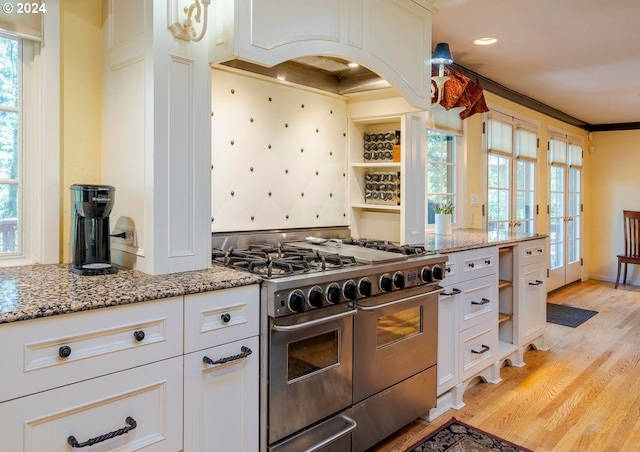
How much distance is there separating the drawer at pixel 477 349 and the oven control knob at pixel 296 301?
1430 mm

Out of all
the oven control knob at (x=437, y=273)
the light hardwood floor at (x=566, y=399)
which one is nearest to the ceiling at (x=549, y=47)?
the oven control knob at (x=437, y=273)

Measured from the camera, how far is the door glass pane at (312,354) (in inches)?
72.4

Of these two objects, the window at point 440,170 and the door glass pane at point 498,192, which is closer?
the window at point 440,170

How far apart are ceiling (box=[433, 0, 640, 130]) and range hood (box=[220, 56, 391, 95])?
0.57 meters

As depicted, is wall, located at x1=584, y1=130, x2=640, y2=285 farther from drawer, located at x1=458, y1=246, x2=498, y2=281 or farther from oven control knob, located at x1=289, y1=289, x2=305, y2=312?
oven control knob, located at x1=289, y1=289, x2=305, y2=312

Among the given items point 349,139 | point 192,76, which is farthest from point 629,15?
point 192,76

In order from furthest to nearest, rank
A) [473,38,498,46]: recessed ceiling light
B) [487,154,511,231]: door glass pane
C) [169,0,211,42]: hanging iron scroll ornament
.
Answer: [487,154,511,231]: door glass pane → [473,38,498,46]: recessed ceiling light → [169,0,211,42]: hanging iron scroll ornament

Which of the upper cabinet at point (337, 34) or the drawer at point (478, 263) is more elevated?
the upper cabinet at point (337, 34)

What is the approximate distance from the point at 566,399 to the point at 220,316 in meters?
2.42

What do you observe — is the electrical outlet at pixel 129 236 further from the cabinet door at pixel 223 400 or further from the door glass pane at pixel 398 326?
the door glass pane at pixel 398 326

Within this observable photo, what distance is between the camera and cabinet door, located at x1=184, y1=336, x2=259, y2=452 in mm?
1597

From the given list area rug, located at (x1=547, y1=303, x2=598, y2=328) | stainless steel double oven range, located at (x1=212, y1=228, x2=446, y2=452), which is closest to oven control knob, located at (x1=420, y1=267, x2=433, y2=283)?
stainless steel double oven range, located at (x1=212, y1=228, x2=446, y2=452)

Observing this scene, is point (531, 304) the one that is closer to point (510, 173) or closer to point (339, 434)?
point (510, 173)

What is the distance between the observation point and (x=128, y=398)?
56.6 inches
